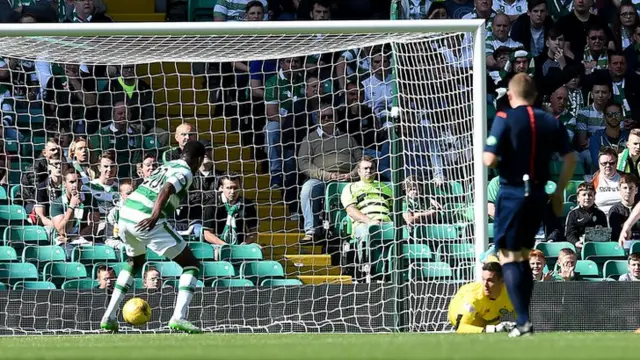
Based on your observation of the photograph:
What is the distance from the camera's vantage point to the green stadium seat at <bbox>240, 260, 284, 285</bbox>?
13.3 m

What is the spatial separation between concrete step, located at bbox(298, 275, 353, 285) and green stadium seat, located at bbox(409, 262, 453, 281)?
794 millimetres

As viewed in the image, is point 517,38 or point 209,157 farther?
point 517,38

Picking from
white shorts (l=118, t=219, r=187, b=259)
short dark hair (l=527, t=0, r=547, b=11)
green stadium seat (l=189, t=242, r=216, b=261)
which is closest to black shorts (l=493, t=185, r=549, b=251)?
white shorts (l=118, t=219, r=187, b=259)

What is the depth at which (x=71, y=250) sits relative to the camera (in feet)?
43.7

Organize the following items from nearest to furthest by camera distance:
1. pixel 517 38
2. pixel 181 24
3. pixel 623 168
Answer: pixel 181 24, pixel 623 168, pixel 517 38

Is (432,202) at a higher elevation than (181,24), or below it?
A: below

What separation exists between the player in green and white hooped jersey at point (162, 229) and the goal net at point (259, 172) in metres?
0.55

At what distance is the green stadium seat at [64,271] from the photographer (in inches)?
516

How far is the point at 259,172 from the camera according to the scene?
1428 cm

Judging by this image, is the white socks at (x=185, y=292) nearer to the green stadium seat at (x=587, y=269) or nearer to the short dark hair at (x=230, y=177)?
the short dark hair at (x=230, y=177)

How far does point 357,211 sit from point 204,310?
1820 millimetres

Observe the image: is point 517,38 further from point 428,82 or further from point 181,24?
point 181,24

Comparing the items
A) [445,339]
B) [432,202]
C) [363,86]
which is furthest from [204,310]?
[445,339]

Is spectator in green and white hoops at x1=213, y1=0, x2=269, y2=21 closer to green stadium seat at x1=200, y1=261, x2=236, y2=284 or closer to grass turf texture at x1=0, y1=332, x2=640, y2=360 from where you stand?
green stadium seat at x1=200, y1=261, x2=236, y2=284
